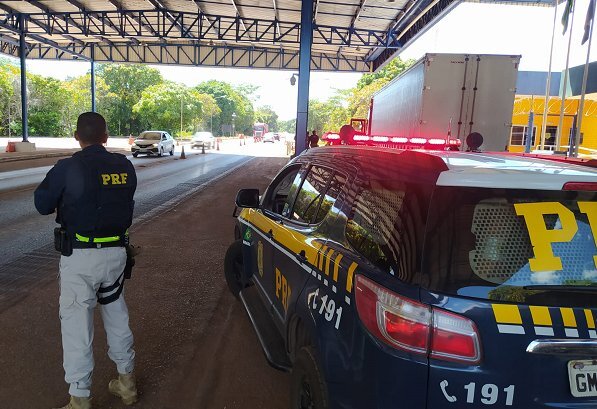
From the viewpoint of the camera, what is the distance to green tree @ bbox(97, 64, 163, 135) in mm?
62094

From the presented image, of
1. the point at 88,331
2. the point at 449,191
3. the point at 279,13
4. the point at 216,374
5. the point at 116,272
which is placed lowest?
the point at 216,374

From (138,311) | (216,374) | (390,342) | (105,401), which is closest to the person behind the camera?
(390,342)

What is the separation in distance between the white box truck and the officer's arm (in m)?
8.70

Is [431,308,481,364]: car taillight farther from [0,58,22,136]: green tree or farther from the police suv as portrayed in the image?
[0,58,22,136]: green tree

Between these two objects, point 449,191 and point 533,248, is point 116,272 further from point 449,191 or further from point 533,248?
point 533,248

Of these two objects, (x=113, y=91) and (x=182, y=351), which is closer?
(x=182, y=351)

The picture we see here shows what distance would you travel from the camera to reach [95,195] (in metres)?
2.57

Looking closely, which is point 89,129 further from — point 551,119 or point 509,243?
point 551,119

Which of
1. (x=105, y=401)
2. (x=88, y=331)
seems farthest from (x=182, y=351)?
(x=88, y=331)

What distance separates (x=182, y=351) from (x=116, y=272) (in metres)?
1.13

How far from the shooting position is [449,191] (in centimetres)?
176

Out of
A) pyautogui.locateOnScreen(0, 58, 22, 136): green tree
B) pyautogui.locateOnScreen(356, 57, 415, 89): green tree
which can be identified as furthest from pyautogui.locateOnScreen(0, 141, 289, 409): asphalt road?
pyautogui.locateOnScreen(356, 57, 415, 89): green tree

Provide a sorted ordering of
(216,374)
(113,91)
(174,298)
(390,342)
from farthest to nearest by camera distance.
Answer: (113,91), (174,298), (216,374), (390,342)

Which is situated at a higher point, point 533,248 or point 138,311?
point 533,248
